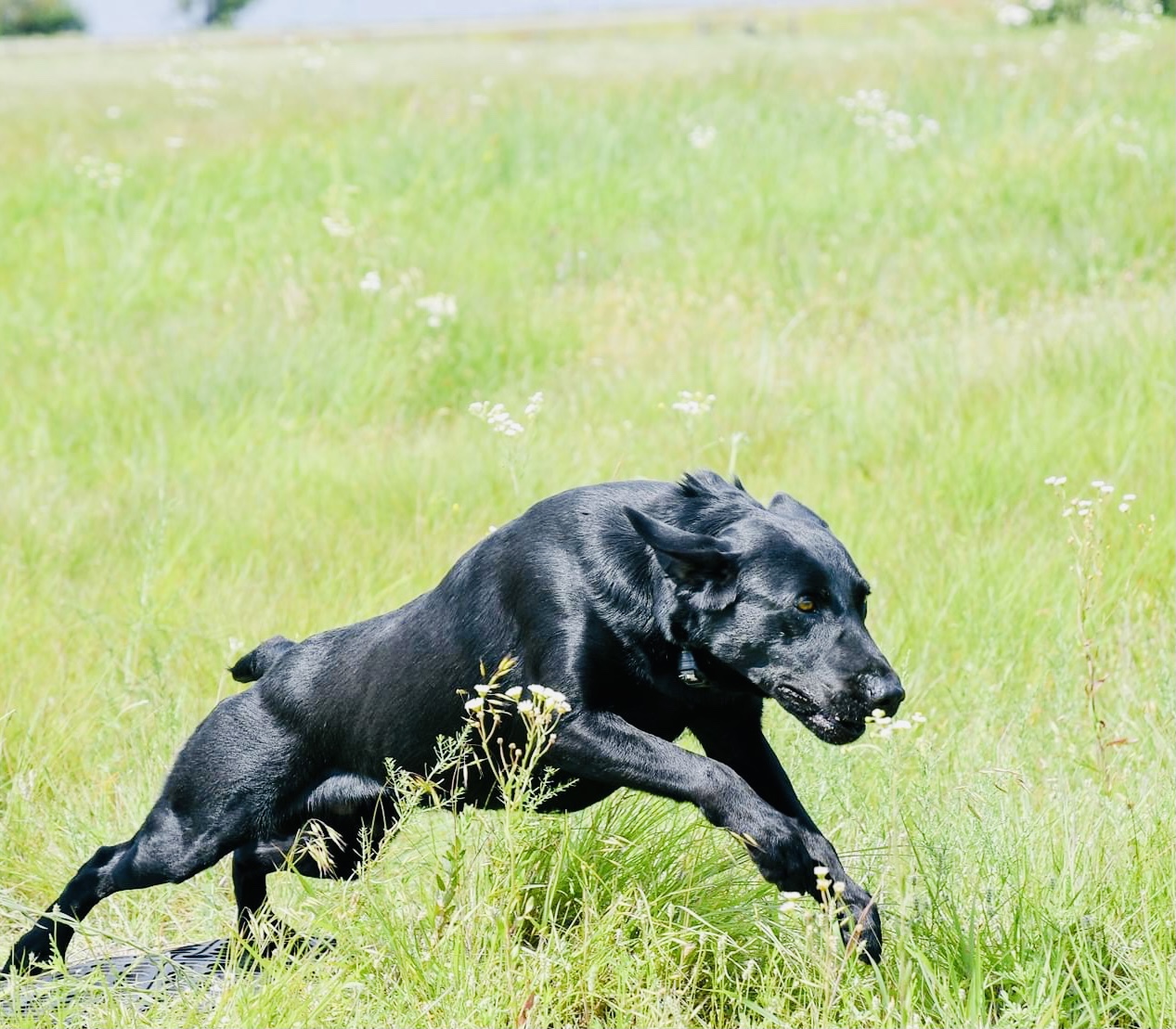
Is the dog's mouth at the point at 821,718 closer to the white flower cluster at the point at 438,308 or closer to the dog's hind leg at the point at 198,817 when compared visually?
the dog's hind leg at the point at 198,817

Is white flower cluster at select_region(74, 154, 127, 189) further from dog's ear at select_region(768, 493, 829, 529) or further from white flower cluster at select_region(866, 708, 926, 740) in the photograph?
white flower cluster at select_region(866, 708, 926, 740)

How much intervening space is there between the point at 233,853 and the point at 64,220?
715 centimetres

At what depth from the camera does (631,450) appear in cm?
645

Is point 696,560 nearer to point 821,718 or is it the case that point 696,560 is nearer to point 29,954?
point 821,718

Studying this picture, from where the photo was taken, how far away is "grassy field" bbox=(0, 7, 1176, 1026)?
10.5ft

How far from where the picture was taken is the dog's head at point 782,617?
9.73 feet

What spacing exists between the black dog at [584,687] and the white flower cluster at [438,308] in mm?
4044

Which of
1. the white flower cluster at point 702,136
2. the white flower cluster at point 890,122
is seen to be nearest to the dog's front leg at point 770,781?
the white flower cluster at point 890,122

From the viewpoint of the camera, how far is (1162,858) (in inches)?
133

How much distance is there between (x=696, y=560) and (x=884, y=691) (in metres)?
0.46

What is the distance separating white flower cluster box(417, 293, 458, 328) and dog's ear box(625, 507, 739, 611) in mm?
4782

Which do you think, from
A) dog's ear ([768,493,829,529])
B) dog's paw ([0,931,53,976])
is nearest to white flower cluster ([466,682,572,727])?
dog's ear ([768,493,829,529])

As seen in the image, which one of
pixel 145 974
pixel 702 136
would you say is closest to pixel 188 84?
→ pixel 702 136

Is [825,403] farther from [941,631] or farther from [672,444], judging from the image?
[941,631]
